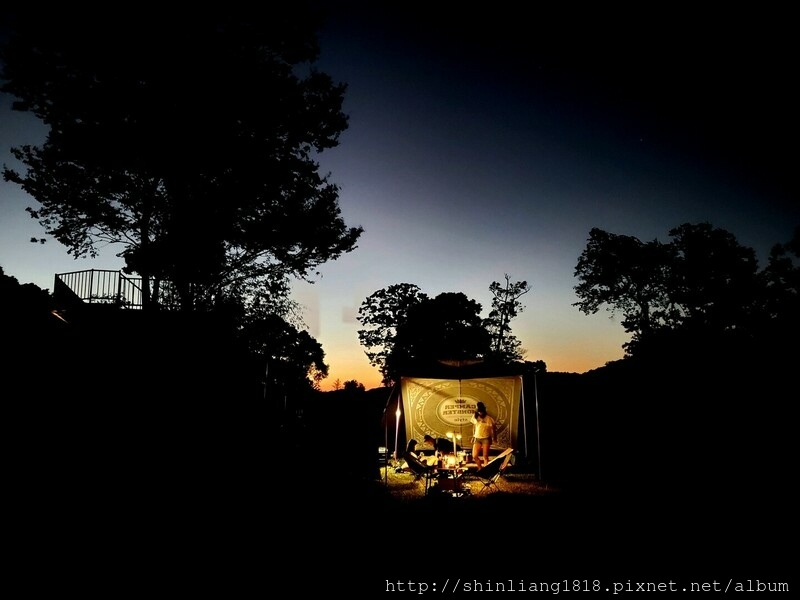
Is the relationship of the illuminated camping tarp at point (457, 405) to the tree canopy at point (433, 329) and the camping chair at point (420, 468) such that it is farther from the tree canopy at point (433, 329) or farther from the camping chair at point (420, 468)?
the tree canopy at point (433, 329)

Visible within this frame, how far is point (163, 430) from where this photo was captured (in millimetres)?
9188

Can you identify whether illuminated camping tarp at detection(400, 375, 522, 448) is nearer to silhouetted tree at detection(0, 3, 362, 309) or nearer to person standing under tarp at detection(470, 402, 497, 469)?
person standing under tarp at detection(470, 402, 497, 469)

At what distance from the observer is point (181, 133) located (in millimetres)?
12758

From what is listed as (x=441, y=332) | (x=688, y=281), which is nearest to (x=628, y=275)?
(x=688, y=281)

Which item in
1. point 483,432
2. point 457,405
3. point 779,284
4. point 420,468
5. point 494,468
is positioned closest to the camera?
point 494,468

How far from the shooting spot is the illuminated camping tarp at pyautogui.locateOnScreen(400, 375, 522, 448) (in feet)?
38.8

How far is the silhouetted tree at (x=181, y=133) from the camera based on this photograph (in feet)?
39.0

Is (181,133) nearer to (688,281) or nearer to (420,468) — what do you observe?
(420,468)

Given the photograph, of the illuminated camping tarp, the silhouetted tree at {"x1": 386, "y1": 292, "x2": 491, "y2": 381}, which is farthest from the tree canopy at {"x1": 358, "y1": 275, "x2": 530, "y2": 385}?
the illuminated camping tarp

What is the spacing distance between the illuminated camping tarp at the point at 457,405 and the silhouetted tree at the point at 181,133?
23.7ft

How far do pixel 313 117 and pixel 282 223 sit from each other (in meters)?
4.02

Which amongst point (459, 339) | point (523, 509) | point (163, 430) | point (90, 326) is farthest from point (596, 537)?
point (459, 339)

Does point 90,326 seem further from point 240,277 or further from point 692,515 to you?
point 692,515

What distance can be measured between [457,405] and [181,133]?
1219cm
